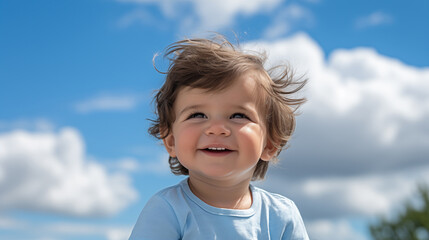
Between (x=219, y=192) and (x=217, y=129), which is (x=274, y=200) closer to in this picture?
(x=219, y=192)

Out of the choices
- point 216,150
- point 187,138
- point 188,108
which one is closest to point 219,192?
point 216,150

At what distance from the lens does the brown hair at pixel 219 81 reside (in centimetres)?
355

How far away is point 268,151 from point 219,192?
515 mm

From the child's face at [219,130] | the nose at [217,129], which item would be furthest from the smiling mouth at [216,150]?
the nose at [217,129]

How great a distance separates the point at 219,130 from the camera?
11.1 ft

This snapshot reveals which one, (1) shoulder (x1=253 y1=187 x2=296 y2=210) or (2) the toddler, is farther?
(1) shoulder (x1=253 y1=187 x2=296 y2=210)

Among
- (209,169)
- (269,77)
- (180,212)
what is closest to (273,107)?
(269,77)

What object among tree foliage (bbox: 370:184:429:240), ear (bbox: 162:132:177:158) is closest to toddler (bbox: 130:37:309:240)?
ear (bbox: 162:132:177:158)

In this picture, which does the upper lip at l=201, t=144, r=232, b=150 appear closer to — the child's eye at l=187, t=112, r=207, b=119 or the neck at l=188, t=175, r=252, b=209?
the child's eye at l=187, t=112, r=207, b=119

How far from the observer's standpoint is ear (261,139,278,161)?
3.91 meters

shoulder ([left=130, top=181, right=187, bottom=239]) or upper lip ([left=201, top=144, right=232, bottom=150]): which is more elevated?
upper lip ([left=201, top=144, right=232, bottom=150])

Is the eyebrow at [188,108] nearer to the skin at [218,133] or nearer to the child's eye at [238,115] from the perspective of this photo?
the skin at [218,133]

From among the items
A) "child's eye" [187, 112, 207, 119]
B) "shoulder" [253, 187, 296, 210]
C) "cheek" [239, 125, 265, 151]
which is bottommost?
"shoulder" [253, 187, 296, 210]

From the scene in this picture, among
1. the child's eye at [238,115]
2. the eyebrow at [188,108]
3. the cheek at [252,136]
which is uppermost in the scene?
the eyebrow at [188,108]
